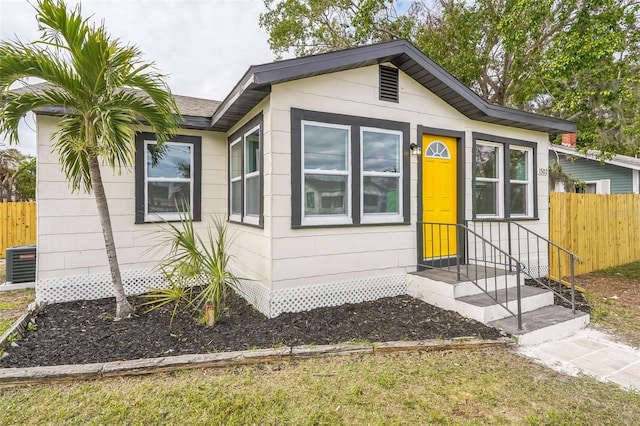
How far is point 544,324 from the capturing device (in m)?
4.03

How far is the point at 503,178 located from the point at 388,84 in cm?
292

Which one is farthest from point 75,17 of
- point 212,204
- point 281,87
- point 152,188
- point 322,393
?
point 322,393

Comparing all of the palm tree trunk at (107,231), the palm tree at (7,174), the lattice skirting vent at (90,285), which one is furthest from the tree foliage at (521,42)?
the palm tree at (7,174)

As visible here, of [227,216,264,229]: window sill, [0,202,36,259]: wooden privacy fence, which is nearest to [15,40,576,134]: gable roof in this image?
[227,216,264,229]: window sill

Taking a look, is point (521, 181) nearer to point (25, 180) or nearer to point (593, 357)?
point (593, 357)

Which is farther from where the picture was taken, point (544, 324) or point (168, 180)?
point (168, 180)

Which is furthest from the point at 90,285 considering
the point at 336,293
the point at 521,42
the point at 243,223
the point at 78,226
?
the point at 521,42

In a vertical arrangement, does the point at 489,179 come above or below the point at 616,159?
below

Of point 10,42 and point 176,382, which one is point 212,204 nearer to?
point 10,42

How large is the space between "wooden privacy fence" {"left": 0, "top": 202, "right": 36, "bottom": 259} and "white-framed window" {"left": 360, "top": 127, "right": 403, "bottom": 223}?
871cm

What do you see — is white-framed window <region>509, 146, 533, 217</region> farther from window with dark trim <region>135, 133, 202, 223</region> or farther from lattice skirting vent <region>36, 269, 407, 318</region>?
window with dark trim <region>135, 133, 202, 223</region>

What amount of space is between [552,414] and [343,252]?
281 centimetres

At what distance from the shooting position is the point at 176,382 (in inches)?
113

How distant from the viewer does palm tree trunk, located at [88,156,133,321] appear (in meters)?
4.05
